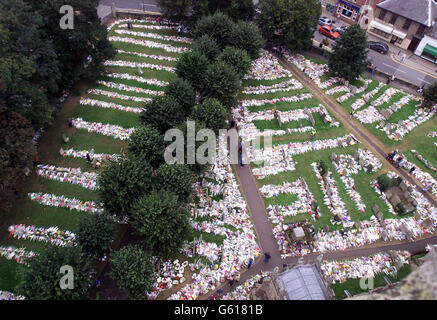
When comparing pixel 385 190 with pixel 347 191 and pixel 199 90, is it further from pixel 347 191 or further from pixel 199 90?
pixel 199 90

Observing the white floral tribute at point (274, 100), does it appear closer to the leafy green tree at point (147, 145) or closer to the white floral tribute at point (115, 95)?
the white floral tribute at point (115, 95)

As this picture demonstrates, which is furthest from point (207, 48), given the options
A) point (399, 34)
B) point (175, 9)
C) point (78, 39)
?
point (399, 34)

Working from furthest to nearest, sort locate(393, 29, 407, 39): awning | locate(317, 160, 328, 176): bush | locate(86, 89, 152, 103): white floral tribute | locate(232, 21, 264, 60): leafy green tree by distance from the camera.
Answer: locate(393, 29, 407, 39): awning
locate(232, 21, 264, 60): leafy green tree
locate(86, 89, 152, 103): white floral tribute
locate(317, 160, 328, 176): bush

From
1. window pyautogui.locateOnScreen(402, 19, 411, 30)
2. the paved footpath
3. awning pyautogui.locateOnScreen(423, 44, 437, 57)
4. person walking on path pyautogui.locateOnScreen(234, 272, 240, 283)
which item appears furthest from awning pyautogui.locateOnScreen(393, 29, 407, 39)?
person walking on path pyautogui.locateOnScreen(234, 272, 240, 283)

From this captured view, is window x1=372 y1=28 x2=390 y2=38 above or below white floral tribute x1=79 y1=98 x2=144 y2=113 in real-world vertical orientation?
above

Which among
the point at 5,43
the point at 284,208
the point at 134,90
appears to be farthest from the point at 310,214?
the point at 5,43

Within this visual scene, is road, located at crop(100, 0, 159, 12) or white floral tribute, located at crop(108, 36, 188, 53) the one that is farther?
road, located at crop(100, 0, 159, 12)

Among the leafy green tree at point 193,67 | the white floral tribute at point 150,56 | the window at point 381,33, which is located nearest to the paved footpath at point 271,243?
the leafy green tree at point 193,67

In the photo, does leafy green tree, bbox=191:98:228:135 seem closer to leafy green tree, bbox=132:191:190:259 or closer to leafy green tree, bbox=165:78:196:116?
leafy green tree, bbox=165:78:196:116
